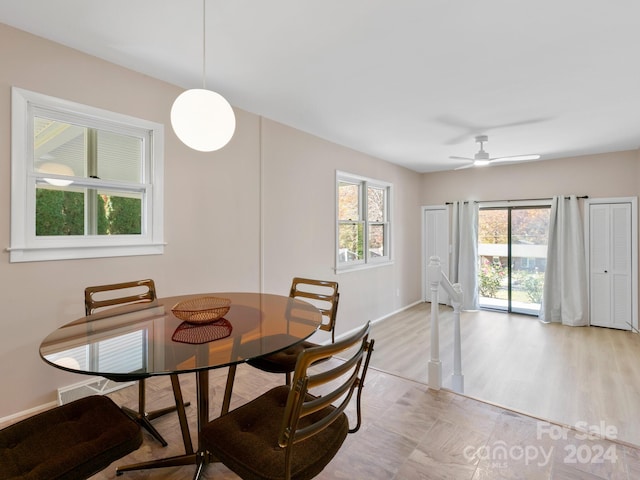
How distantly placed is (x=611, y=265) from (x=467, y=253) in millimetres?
2007

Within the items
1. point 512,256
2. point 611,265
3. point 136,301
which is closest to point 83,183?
point 136,301

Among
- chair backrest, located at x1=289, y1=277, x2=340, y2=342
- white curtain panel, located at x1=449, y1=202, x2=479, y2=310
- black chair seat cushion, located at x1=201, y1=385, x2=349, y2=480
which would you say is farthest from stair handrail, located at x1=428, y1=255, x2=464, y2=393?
white curtain panel, located at x1=449, y1=202, x2=479, y2=310

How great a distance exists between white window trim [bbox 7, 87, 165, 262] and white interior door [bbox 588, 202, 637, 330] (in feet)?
19.9

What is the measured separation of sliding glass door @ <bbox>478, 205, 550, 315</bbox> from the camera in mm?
5441

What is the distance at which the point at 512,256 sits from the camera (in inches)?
223

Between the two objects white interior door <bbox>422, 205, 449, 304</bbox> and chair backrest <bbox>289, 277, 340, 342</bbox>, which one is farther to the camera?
white interior door <bbox>422, 205, 449, 304</bbox>

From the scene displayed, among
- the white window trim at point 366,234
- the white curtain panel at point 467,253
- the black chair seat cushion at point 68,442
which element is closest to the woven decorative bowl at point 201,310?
the black chair seat cushion at point 68,442

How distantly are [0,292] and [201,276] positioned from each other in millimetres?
1263

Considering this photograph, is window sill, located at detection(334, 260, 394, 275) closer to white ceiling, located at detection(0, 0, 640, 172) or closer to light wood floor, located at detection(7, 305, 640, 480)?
light wood floor, located at detection(7, 305, 640, 480)

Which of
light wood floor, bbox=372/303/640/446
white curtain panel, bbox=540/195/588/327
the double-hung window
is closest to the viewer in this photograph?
light wood floor, bbox=372/303/640/446

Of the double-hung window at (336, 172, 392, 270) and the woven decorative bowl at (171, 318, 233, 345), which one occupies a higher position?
the double-hung window at (336, 172, 392, 270)

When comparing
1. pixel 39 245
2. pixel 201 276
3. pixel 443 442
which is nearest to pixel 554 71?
pixel 443 442

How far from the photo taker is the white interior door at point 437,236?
626cm

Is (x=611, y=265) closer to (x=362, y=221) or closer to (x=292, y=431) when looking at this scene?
(x=362, y=221)
